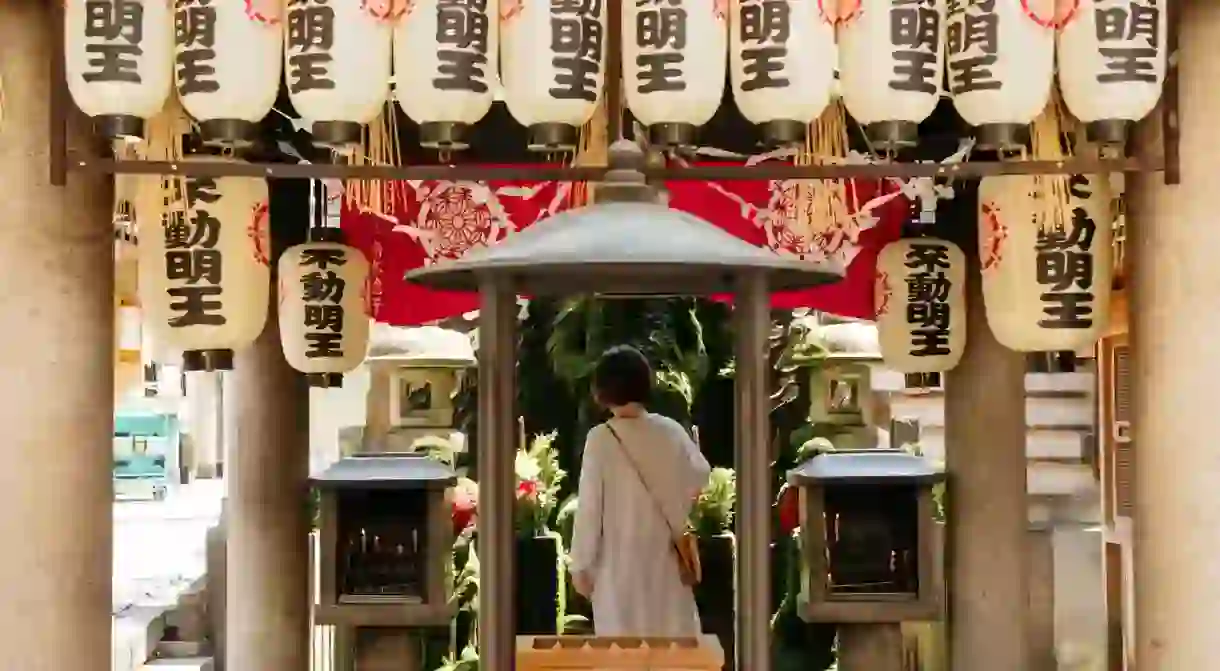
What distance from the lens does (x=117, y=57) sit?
4125 millimetres

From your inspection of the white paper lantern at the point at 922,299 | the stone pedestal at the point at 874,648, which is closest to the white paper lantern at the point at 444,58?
the white paper lantern at the point at 922,299

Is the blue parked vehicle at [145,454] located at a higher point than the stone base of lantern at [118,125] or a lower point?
lower

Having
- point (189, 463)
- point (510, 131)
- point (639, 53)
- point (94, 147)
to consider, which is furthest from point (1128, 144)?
point (189, 463)

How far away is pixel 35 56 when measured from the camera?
4348 millimetres

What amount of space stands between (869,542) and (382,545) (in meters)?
2.60

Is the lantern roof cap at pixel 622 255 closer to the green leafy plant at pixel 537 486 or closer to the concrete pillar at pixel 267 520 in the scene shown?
the concrete pillar at pixel 267 520

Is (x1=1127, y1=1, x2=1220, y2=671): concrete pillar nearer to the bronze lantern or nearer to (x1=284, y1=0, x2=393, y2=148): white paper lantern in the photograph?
the bronze lantern

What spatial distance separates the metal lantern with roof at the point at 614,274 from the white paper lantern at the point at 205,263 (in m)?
1.56

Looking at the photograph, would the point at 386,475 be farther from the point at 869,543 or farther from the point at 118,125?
the point at 118,125

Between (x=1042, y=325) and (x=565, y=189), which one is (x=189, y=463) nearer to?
(x=565, y=189)

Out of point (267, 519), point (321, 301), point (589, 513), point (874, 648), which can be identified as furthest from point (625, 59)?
point (267, 519)

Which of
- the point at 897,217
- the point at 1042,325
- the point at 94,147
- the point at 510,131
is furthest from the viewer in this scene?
the point at 897,217

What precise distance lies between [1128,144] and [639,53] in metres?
1.94

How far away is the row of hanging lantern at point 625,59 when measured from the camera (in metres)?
4.11
